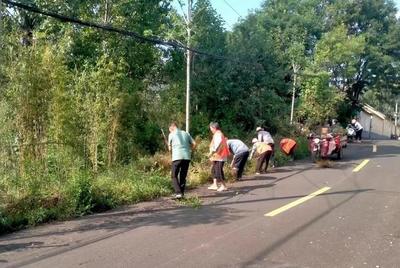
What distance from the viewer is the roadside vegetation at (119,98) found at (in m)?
10.5

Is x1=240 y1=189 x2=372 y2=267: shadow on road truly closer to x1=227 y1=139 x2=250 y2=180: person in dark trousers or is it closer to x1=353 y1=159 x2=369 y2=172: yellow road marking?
x1=227 y1=139 x2=250 y2=180: person in dark trousers

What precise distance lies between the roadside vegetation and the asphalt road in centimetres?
94

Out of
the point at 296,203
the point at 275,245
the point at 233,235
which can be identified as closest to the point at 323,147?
the point at 296,203

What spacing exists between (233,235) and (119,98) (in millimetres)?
7643

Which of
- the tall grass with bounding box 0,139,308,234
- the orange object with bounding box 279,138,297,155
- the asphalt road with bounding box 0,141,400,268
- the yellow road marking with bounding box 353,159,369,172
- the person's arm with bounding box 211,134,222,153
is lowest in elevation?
the asphalt road with bounding box 0,141,400,268

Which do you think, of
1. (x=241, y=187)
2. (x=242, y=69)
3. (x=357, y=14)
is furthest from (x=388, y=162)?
(x=357, y=14)

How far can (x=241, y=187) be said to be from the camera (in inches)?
541

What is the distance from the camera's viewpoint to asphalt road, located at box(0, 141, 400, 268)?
6.70 meters

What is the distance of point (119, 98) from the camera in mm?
14688

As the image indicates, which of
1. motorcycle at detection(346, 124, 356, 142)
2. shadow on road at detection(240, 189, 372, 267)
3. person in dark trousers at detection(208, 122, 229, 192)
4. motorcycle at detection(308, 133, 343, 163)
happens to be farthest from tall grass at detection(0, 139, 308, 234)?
motorcycle at detection(346, 124, 356, 142)

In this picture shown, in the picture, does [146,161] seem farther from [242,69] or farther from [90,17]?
[242,69]

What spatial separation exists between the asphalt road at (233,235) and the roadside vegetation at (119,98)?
942 millimetres

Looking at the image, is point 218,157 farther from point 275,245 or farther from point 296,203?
point 275,245

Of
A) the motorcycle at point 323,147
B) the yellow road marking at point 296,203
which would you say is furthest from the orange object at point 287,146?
the yellow road marking at point 296,203
